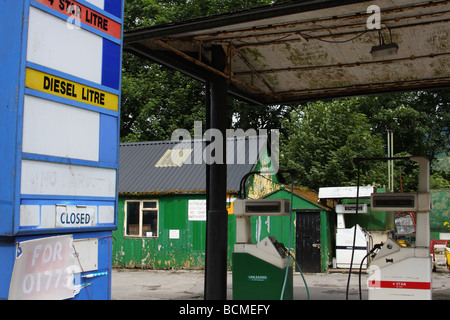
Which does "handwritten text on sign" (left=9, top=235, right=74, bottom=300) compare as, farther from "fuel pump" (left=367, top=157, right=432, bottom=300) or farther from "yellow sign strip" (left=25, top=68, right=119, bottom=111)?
"fuel pump" (left=367, top=157, right=432, bottom=300)

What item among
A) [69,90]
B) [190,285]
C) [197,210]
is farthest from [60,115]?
[197,210]

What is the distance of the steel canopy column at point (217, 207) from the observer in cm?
819

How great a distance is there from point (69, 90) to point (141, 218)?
1522 cm

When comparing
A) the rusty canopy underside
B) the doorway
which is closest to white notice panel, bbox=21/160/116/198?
the rusty canopy underside

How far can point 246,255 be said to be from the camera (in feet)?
22.5

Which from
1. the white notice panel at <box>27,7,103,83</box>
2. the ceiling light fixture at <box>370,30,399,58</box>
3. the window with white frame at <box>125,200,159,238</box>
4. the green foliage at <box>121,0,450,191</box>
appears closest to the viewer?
the white notice panel at <box>27,7,103,83</box>

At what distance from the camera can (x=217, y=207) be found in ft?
27.8

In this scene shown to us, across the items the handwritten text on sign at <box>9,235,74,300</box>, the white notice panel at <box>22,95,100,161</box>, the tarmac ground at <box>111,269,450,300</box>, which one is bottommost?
the tarmac ground at <box>111,269,450,300</box>

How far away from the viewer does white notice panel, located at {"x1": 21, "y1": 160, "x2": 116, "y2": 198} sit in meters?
3.93

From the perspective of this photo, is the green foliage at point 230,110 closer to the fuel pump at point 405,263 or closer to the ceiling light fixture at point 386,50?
the ceiling light fixture at point 386,50

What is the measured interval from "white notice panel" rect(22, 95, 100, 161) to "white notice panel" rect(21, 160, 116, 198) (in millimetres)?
109
